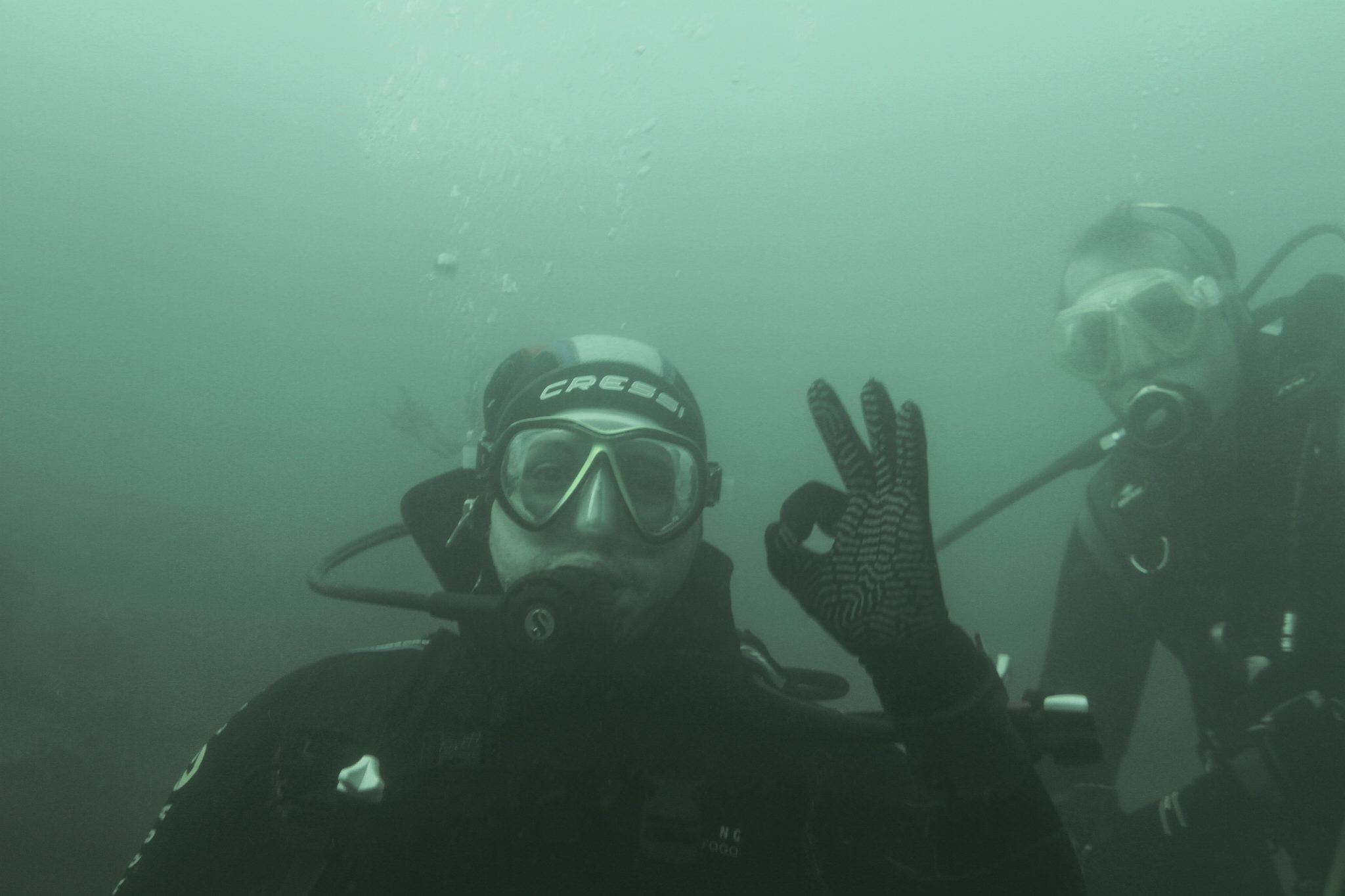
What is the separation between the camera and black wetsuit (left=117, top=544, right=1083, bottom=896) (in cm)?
162

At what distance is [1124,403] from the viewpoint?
400 centimetres

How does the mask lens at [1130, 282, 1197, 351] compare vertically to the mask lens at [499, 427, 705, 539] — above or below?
below

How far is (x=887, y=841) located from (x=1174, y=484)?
2786 millimetres

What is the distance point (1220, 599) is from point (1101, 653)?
70cm

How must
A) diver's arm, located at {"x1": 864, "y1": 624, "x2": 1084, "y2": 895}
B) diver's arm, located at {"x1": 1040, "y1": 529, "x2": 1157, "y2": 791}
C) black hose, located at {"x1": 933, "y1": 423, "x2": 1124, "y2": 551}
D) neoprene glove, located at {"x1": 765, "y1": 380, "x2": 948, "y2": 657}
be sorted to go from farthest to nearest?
black hose, located at {"x1": 933, "y1": 423, "x2": 1124, "y2": 551} < diver's arm, located at {"x1": 1040, "y1": 529, "x2": 1157, "y2": 791} < neoprene glove, located at {"x1": 765, "y1": 380, "x2": 948, "y2": 657} < diver's arm, located at {"x1": 864, "y1": 624, "x2": 1084, "y2": 895}

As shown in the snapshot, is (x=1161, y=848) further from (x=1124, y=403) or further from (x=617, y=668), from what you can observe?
(x=617, y=668)

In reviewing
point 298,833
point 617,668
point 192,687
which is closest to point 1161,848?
point 617,668

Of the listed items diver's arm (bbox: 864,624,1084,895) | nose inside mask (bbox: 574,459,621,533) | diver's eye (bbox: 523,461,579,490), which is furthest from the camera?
diver's eye (bbox: 523,461,579,490)

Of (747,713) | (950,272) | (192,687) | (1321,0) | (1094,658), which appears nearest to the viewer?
(747,713)

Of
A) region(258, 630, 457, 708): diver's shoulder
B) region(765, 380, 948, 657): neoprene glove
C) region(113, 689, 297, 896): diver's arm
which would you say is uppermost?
region(765, 380, 948, 657): neoprene glove

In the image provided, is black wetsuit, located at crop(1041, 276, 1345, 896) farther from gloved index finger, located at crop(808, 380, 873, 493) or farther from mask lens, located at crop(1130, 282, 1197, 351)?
gloved index finger, located at crop(808, 380, 873, 493)

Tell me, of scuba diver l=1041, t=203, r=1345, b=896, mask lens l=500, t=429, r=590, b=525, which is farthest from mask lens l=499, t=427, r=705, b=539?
scuba diver l=1041, t=203, r=1345, b=896

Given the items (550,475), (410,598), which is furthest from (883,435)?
(410,598)

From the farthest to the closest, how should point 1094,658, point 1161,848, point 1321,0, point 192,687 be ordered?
point 1321,0 < point 192,687 < point 1094,658 < point 1161,848
